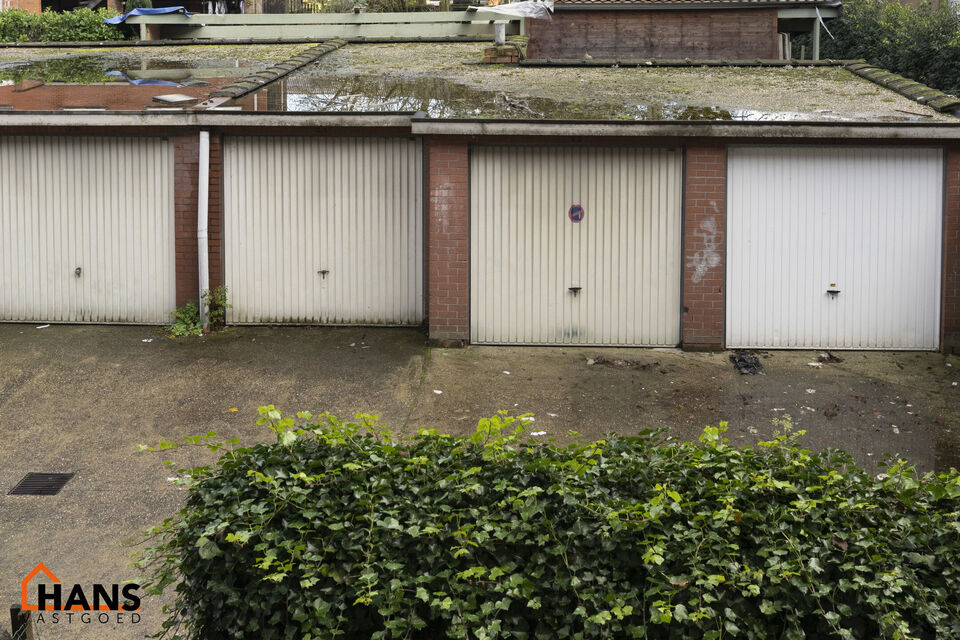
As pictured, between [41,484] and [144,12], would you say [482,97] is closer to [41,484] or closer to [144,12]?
[41,484]

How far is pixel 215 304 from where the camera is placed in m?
11.9

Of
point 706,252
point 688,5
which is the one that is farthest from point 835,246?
point 688,5

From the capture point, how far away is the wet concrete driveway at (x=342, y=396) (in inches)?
298

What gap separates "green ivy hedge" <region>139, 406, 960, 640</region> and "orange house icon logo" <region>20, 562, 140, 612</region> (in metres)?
1.50

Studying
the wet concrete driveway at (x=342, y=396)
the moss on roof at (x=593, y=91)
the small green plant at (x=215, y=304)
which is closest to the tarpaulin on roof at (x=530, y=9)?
the moss on roof at (x=593, y=91)

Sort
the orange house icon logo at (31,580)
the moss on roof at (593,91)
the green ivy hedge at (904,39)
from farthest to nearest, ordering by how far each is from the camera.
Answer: the green ivy hedge at (904,39), the moss on roof at (593,91), the orange house icon logo at (31,580)

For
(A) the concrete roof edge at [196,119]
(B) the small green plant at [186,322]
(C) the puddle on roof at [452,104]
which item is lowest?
(B) the small green plant at [186,322]

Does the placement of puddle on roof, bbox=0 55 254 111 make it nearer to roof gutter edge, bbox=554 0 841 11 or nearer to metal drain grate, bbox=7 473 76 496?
metal drain grate, bbox=7 473 76 496

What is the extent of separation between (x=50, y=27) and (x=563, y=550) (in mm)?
24283

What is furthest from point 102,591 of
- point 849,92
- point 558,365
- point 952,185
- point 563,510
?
point 849,92

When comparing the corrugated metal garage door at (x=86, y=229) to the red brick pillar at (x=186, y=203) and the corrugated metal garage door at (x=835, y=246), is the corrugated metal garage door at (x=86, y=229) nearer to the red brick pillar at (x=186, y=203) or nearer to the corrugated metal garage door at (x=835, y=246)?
the red brick pillar at (x=186, y=203)

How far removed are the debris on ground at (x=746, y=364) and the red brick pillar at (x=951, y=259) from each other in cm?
238

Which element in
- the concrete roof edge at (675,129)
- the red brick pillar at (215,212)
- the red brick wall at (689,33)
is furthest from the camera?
the red brick wall at (689,33)

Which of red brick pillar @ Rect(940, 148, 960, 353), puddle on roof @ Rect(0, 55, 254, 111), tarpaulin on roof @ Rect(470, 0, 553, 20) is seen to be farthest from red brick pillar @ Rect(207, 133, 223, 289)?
red brick pillar @ Rect(940, 148, 960, 353)
